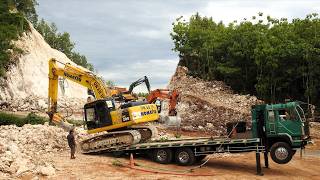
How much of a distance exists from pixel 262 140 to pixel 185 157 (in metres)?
3.63

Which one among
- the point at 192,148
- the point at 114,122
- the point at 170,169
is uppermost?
the point at 114,122

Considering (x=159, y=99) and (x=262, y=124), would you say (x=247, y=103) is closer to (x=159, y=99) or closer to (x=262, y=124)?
→ (x=159, y=99)

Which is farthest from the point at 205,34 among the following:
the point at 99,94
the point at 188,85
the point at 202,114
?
the point at 99,94

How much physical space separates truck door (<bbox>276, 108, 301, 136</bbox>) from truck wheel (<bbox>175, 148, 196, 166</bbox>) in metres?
4.14

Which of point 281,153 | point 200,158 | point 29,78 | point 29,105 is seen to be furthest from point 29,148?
point 29,78

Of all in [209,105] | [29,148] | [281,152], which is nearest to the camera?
[281,152]

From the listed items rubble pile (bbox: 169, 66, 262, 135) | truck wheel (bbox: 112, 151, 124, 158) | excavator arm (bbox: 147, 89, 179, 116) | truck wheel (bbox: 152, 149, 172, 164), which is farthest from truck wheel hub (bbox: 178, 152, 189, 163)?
excavator arm (bbox: 147, 89, 179, 116)

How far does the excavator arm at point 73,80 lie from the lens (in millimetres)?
25188

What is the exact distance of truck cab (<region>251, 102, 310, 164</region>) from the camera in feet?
66.7

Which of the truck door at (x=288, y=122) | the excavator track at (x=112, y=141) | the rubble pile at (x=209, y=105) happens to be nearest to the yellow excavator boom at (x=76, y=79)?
the excavator track at (x=112, y=141)

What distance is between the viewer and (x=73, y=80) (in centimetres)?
2600

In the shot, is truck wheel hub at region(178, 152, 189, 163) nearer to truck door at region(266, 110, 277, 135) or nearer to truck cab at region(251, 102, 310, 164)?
truck cab at region(251, 102, 310, 164)

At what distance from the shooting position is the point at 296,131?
66.8 ft

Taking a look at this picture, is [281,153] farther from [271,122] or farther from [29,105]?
[29,105]
